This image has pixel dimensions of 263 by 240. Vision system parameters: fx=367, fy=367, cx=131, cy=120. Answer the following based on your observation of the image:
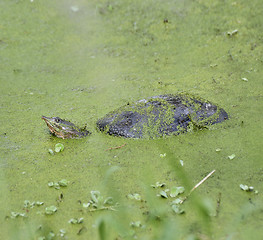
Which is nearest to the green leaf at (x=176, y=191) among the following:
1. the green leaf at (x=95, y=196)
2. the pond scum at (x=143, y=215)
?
the pond scum at (x=143, y=215)

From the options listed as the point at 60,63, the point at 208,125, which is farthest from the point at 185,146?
the point at 60,63

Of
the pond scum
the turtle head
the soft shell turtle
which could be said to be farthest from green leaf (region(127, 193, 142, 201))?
the turtle head

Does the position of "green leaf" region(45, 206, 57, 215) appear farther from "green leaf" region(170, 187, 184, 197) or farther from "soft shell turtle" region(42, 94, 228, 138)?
"soft shell turtle" region(42, 94, 228, 138)

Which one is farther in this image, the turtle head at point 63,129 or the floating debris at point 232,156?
the turtle head at point 63,129

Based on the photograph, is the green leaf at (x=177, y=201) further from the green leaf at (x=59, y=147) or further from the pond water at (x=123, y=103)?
the green leaf at (x=59, y=147)

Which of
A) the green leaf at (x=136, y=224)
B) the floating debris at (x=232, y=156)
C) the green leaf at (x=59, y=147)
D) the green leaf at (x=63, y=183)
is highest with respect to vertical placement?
the green leaf at (x=136, y=224)

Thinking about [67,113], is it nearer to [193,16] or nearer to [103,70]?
[103,70]

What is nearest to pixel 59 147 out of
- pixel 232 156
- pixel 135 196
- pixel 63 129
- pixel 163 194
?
pixel 63 129
